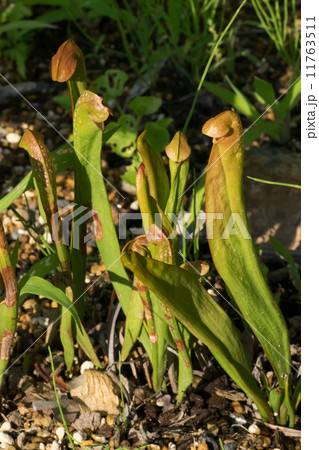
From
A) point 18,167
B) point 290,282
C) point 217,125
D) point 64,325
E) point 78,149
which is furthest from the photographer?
point 18,167

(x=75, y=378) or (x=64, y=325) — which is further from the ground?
(x=64, y=325)

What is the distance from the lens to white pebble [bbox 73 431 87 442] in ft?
3.71

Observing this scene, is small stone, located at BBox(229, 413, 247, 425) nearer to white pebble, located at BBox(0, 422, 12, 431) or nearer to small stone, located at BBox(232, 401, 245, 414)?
small stone, located at BBox(232, 401, 245, 414)

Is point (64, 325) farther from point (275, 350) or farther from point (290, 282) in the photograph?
point (290, 282)

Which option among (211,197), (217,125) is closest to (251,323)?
(211,197)

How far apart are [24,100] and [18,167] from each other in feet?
1.07

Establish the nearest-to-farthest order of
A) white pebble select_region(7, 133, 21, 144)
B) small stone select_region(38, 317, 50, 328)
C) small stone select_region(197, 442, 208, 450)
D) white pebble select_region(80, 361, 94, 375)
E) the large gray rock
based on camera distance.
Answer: small stone select_region(197, 442, 208, 450), white pebble select_region(80, 361, 94, 375), small stone select_region(38, 317, 50, 328), the large gray rock, white pebble select_region(7, 133, 21, 144)

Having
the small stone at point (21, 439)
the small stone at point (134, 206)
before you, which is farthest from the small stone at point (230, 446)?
the small stone at point (134, 206)

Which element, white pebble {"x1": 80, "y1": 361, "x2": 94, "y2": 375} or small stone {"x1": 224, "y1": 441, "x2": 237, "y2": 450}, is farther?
white pebble {"x1": 80, "y1": 361, "x2": 94, "y2": 375}

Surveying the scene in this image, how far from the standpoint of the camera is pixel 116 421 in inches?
45.1

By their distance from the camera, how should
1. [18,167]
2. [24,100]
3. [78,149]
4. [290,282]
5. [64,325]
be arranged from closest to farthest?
[78,149] < [64,325] < [290,282] < [18,167] < [24,100]

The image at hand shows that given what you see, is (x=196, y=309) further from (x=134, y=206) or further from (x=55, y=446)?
(x=134, y=206)

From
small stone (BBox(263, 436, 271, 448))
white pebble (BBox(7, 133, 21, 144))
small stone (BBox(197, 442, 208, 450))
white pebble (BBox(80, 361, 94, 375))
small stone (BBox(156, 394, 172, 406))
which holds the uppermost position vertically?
white pebble (BBox(7, 133, 21, 144))

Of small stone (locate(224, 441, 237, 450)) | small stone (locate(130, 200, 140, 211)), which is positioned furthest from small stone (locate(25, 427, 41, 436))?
small stone (locate(130, 200, 140, 211))
